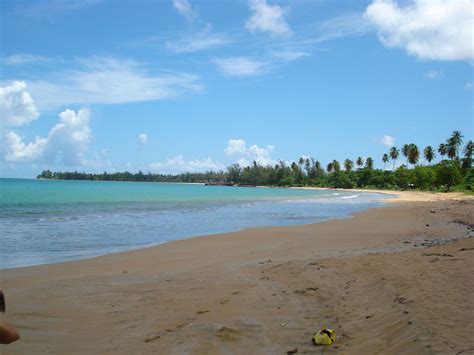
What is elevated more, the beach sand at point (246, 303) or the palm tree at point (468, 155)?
the palm tree at point (468, 155)

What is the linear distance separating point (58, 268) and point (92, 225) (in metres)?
10.8

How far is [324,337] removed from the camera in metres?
4.73

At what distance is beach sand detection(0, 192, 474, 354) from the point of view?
477 cm

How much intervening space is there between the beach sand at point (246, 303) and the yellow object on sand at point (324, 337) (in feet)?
0.26

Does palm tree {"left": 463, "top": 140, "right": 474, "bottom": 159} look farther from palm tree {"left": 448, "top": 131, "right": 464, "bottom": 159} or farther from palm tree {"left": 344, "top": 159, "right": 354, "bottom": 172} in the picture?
palm tree {"left": 344, "top": 159, "right": 354, "bottom": 172}

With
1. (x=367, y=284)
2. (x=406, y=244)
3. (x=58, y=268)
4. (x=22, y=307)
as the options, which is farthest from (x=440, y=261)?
(x=58, y=268)

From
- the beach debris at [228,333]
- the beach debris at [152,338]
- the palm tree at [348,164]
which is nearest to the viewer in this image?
the beach debris at [152,338]

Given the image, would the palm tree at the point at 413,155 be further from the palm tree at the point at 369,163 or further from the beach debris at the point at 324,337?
the beach debris at the point at 324,337

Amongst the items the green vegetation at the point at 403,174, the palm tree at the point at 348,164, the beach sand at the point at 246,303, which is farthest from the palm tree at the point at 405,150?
the beach sand at the point at 246,303

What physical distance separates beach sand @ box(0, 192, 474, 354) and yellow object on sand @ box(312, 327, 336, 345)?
8 cm

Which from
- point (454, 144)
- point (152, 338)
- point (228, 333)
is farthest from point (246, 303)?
point (454, 144)

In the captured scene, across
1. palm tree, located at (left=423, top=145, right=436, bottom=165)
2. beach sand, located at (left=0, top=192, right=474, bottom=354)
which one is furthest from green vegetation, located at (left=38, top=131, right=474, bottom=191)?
beach sand, located at (left=0, top=192, right=474, bottom=354)

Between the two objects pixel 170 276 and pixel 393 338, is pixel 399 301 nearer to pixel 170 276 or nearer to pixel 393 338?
pixel 393 338

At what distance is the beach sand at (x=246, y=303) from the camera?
15.6ft
